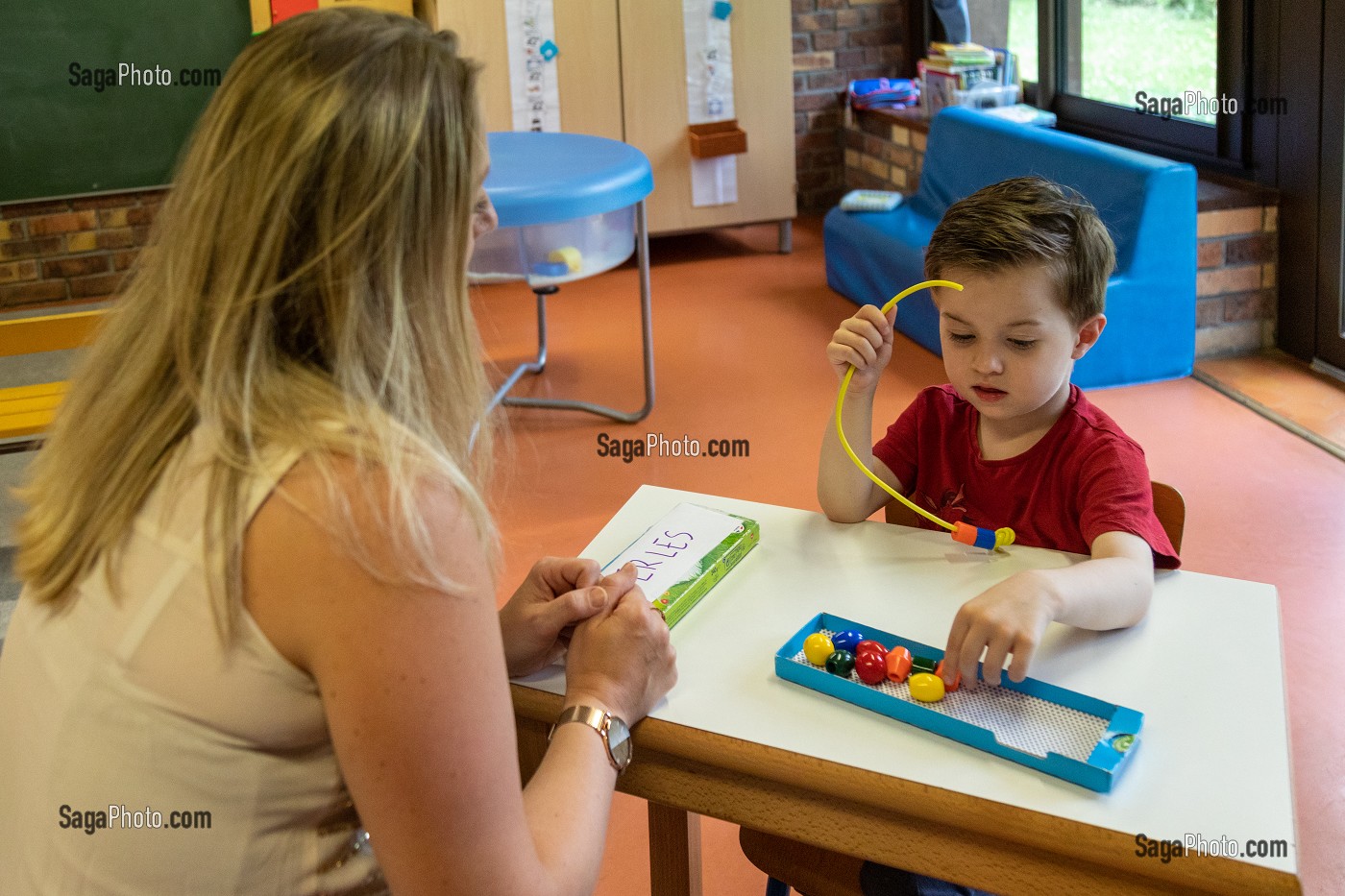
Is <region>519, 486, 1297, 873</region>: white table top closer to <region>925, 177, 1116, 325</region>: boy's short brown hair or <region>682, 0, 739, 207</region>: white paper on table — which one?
<region>925, 177, 1116, 325</region>: boy's short brown hair

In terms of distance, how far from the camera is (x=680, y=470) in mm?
3283

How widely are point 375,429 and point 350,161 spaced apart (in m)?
0.18

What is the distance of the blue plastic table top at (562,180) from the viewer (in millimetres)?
2936

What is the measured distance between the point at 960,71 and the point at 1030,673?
4050 millimetres

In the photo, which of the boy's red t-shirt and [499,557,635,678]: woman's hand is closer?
[499,557,635,678]: woman's hand

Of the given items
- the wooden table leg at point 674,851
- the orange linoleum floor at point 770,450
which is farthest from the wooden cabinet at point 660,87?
the wooden table leg at point 674,851

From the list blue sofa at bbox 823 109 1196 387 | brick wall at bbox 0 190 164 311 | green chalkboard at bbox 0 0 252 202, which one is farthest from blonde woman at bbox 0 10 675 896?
brick wall at bbox 0 190 164 311

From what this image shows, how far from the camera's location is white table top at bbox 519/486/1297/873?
94cm

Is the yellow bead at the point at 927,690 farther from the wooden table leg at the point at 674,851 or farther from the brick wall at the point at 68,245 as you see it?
the brick wall at the point at 68,245

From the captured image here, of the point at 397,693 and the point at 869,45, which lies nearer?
the point at 397,693

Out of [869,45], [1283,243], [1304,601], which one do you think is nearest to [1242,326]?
[1283,243]

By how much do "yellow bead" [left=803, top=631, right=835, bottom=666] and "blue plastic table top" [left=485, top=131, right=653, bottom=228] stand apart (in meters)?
1.97

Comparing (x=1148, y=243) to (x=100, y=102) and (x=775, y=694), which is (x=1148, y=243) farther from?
(x=100, y=102)

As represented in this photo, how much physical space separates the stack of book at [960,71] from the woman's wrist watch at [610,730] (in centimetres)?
413
